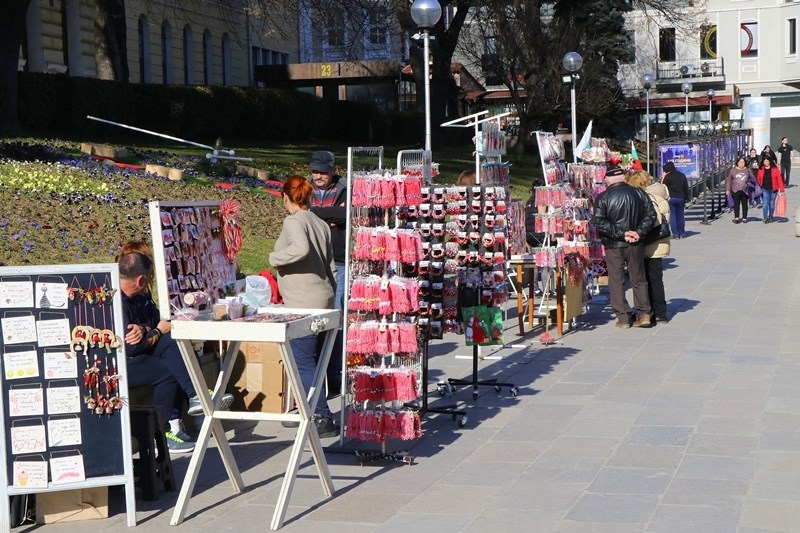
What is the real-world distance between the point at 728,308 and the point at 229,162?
11950 mm

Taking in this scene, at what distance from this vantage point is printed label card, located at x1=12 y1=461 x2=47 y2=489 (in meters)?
6.16

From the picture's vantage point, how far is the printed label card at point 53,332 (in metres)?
6.12

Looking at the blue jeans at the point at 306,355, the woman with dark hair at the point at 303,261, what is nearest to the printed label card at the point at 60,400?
the woman with dark hair at the point at 303,261

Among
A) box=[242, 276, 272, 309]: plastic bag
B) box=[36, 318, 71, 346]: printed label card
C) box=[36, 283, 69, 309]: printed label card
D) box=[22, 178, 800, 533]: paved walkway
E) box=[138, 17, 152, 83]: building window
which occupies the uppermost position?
box=[138, 17, 152, 83]: building window

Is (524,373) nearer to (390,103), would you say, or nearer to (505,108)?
(390,103)

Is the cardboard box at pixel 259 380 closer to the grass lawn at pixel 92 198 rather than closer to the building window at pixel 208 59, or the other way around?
the grass lawn at pixel 92 198

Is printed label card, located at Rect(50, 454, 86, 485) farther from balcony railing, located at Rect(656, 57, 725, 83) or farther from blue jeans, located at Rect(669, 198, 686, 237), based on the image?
balcony railing, located at Rect(656, 57, 725, 83)

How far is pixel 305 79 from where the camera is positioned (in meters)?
50.5

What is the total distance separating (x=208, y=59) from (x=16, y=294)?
46.2 m

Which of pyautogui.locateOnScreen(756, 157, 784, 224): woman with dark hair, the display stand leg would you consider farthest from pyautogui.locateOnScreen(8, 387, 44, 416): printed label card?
pyautogui.locateOnScreen(756, 157, 784, 224): woman with dark hair

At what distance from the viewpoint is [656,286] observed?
13.5 m

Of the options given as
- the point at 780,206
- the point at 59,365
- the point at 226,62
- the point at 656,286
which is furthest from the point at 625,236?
the point at 226,62

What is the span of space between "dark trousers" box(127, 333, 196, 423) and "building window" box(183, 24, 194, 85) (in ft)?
138

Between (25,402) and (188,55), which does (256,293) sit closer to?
(25,402)
